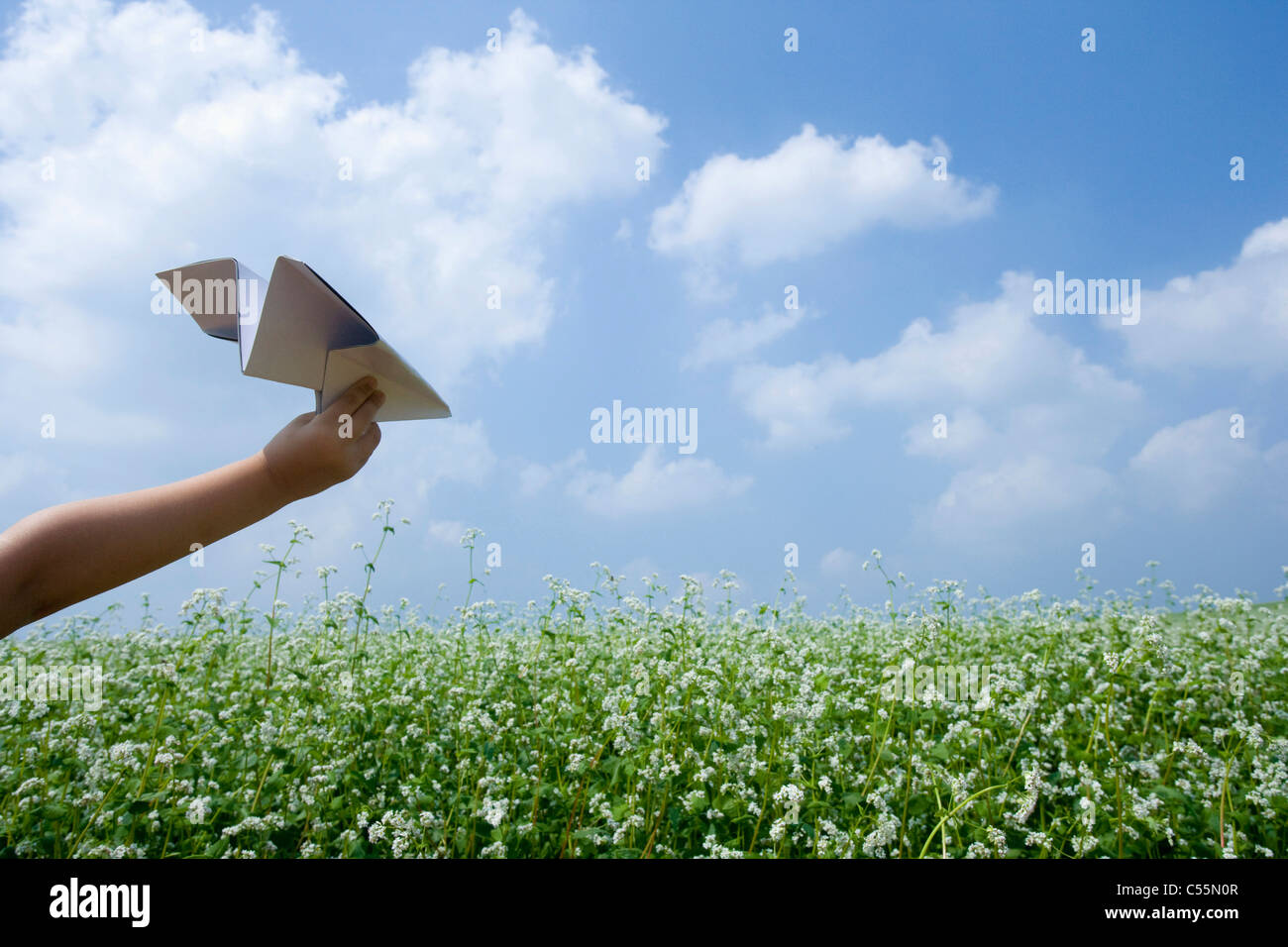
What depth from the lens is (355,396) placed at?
1.98 metres

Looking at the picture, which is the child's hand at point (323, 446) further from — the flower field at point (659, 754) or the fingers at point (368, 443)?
the flower field at point (659, 754)

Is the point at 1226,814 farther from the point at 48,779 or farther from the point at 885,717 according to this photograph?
the point at 48,779

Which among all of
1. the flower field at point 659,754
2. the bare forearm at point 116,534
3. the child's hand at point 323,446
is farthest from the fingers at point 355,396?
the flower field at point 659,754

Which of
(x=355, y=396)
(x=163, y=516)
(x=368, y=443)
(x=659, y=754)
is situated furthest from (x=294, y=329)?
(x=659, y=754)

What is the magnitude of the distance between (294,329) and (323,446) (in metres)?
0.31

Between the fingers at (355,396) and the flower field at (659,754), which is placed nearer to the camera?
the fingers at (355,396)

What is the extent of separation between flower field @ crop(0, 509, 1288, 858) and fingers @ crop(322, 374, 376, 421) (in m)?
1.55

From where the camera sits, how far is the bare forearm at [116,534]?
5.55 ft

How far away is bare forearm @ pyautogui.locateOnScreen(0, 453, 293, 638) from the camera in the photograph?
169cm

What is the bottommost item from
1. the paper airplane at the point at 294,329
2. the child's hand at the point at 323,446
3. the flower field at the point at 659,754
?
the flower field at the point at 659,754

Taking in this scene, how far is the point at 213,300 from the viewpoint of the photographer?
1.91m

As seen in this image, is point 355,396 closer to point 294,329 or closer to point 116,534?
point 294,329

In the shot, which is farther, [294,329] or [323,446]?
[323,446]
